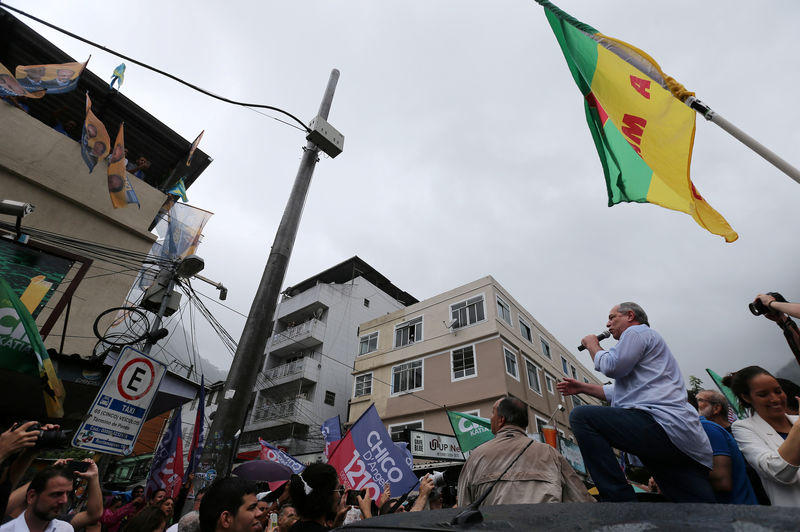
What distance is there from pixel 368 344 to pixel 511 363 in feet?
31.8

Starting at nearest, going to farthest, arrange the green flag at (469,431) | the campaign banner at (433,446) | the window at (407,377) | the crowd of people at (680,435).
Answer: the crowd of people at (680,435) → the green flag at (469,431) → the campaign banner at (433,446) → the window at (407,377)

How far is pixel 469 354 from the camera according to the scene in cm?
2097

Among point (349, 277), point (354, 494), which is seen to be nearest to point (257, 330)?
point (354, 494)

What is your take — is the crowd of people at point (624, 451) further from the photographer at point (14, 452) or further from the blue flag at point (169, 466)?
the blue flag at point (169, 466)

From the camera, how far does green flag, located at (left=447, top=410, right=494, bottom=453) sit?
34.0ft

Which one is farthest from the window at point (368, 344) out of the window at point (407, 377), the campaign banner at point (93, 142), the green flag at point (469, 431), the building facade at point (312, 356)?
the campaign banner at point (93, 142)

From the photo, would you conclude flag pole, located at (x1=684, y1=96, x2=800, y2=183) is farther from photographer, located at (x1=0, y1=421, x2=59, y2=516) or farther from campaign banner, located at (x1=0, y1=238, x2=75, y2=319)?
campaign banner, located at (x1=0, y1=238, x2=75, y2=319)

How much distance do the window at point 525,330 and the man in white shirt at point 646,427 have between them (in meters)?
21.5

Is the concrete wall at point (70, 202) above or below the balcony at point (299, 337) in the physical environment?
below

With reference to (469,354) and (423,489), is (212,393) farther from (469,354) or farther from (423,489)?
(423,489)

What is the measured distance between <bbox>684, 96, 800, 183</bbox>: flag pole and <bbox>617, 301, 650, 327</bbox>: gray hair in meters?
1.53

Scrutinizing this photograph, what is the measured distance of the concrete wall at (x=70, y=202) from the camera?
987 centimetres

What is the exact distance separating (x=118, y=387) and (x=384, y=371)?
63.3 feet

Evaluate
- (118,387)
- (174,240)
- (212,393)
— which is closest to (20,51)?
(174,240)
